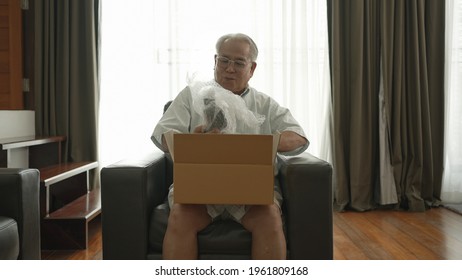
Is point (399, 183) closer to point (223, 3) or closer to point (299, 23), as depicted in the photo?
point (299, 23)

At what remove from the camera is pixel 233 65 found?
1.80 m

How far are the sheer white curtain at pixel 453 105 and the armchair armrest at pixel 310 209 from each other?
2206mm

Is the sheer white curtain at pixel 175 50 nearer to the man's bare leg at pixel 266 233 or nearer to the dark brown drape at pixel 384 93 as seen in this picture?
the dark brown drape at pixel 384 93

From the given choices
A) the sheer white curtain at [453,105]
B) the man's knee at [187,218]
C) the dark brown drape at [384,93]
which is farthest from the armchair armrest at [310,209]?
the sheer white curtain at [453,105]

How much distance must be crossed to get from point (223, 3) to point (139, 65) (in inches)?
29.7

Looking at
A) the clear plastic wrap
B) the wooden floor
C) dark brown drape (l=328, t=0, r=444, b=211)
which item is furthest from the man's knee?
dark brown drape (l=328, t=0, r=444, b=211)

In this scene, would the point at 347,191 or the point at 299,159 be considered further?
the point at 347,191

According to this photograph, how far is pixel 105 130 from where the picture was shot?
126 inches

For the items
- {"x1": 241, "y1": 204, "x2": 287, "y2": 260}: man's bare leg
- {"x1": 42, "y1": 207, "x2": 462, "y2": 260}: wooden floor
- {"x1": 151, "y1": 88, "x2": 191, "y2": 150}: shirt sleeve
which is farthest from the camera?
{"x1": 42, "y1": 207, "x2": 462, "y2": 260}: wooden floor

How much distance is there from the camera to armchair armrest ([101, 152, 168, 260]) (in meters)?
1.51

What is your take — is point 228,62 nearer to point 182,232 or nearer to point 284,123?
point 284,123

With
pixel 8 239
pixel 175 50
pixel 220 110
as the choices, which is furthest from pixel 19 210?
pixel 175 50

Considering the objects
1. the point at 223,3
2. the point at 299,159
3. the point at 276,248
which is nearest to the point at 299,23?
the point at 223,3

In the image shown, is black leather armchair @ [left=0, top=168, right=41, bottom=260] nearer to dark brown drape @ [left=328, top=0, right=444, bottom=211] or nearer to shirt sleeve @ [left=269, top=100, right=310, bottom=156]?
shirt sleeve @ [left=269, top=100, right=310, bottom=156]
